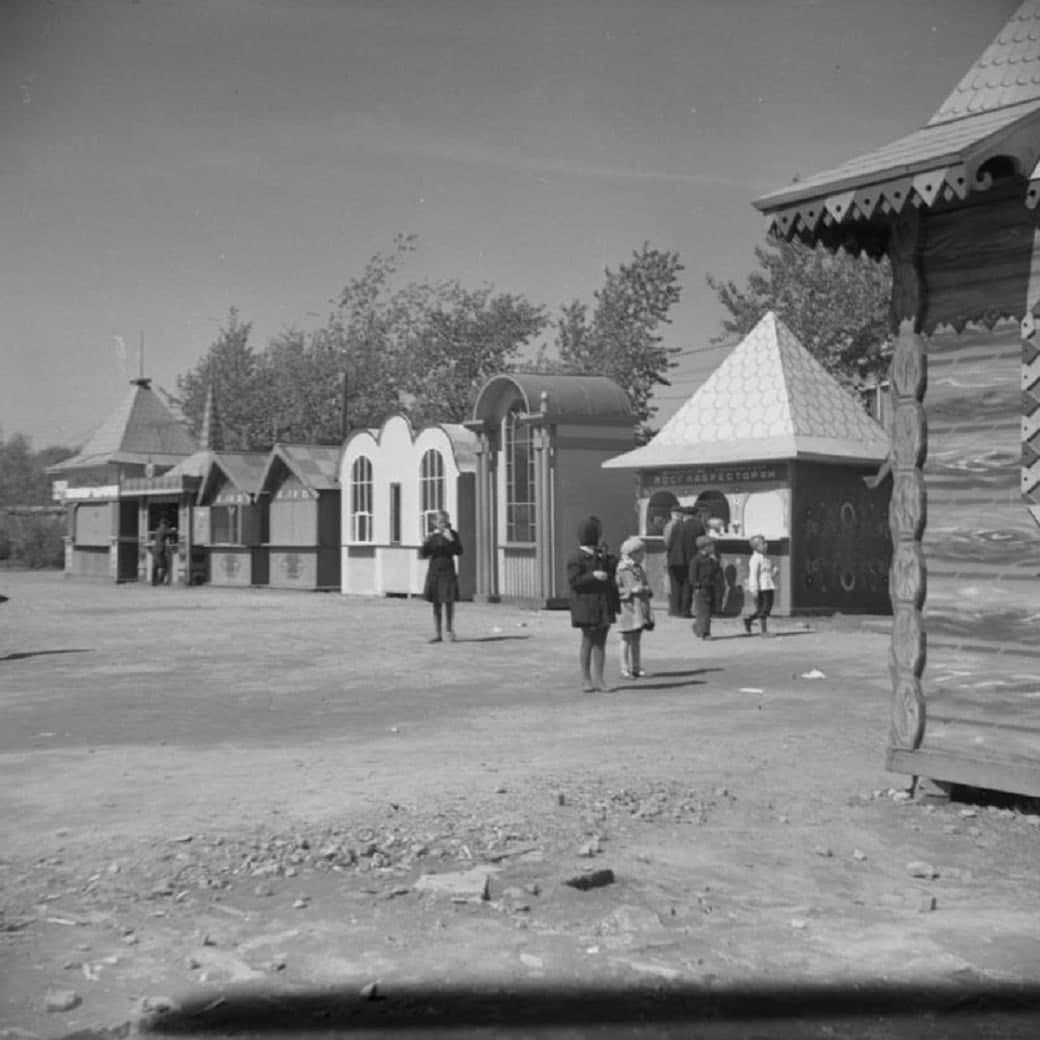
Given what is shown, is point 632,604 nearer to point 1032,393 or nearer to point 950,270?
point 950,270

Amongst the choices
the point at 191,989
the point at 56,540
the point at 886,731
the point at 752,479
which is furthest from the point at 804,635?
the point at 56,540

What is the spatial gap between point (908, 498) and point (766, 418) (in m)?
16.8

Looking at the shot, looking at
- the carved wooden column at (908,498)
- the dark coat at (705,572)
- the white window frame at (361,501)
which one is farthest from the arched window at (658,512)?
the carved wooden column at (908,498)

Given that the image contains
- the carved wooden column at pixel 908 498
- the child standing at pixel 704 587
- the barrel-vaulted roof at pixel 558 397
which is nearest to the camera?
the carved wooden column at pixel 908 498

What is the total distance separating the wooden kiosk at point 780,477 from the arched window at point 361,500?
31.9ft

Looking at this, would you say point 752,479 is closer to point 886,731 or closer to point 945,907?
point 886,731

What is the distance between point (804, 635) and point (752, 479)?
439cm

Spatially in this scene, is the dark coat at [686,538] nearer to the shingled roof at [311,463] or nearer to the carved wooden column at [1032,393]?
the carved wooden column at [1032,393]

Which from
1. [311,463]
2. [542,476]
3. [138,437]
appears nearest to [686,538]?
[542,476]

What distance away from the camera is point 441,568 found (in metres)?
19.6

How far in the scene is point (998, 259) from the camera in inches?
316

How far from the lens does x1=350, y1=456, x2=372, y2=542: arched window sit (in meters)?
35.2

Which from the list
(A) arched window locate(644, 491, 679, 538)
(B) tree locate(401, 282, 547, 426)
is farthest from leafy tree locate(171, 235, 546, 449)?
(A) arched window locate(644, 491, 679, 538)

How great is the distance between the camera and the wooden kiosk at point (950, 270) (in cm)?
771
